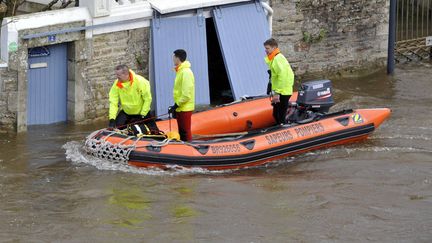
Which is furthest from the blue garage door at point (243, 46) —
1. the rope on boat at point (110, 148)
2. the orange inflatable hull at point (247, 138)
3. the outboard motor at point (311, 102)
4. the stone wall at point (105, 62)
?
the rope on boat at point (110, 148)

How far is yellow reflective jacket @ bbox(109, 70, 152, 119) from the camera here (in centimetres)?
1123

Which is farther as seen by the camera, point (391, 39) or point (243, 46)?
point (391, 39)

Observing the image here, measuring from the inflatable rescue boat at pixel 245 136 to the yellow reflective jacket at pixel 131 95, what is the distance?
329 millimetres

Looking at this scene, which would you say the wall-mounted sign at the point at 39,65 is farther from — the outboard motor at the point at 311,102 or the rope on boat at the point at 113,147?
the outboard motor at the point at 311,102

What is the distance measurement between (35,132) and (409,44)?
838cm

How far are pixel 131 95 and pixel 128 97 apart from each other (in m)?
0.05

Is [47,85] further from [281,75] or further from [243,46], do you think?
[281,75]

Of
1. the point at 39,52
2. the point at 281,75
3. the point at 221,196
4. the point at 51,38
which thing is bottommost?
the point at 221,196

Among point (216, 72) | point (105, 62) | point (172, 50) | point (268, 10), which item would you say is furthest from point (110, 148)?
point (268, 10)

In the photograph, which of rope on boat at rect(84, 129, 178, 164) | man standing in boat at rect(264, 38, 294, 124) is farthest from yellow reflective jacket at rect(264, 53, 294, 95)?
rope on boat at rect(84, 129, 178, 164)

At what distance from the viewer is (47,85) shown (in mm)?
13086

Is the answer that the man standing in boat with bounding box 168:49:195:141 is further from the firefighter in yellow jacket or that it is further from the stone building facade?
the stone building facade

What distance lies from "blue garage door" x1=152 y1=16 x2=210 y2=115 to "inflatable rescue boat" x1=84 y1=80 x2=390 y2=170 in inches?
56.5

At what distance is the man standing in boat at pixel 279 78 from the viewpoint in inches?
467
